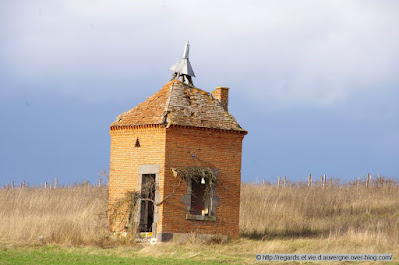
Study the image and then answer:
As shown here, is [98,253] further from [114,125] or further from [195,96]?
[195,96]

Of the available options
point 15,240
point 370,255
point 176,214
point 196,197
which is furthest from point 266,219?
point 15,240

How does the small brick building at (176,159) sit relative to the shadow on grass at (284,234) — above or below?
above

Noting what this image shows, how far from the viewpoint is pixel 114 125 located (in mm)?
24594

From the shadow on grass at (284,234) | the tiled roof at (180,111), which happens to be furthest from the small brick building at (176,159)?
the shadow on grass at (284,234)

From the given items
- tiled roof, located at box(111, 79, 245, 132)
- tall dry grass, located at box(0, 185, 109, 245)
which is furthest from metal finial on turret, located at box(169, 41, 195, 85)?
tall dry grass, located at box(0, 185, 109, 245)

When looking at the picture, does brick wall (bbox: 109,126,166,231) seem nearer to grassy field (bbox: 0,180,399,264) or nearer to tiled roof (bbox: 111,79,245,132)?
tiled roof (bbox: 111,79,245,132)

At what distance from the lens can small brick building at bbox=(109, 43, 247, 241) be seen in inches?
896

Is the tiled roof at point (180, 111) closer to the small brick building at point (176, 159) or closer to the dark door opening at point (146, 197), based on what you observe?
the small brick building at point (176, 159)

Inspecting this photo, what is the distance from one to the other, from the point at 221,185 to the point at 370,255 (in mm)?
6254

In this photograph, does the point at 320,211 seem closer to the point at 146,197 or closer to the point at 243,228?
the point at 243,228

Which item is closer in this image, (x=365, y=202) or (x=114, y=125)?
(x=114, y=125)

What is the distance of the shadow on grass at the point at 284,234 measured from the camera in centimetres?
2512

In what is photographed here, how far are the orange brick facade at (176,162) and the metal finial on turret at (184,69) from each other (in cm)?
335

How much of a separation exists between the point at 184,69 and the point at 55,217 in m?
8.18
